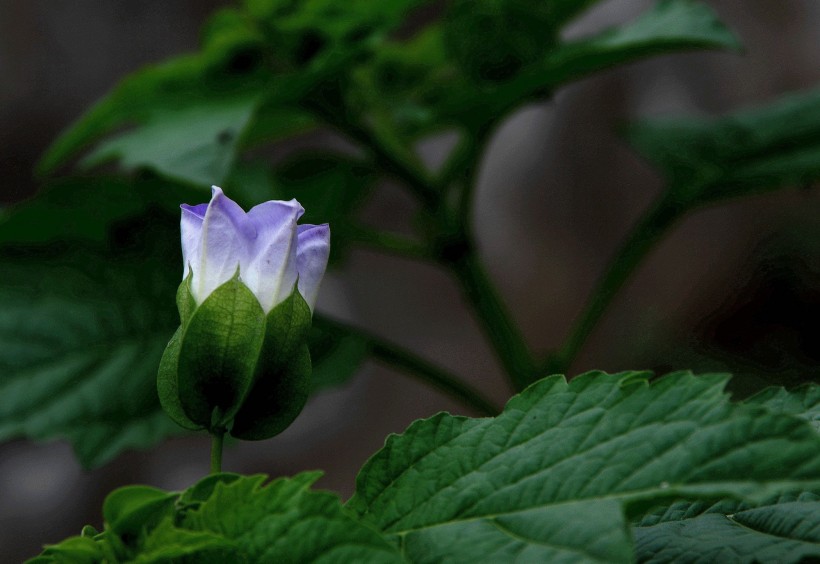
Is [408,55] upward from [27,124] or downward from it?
downward

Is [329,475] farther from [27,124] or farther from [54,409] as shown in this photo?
[54,409]

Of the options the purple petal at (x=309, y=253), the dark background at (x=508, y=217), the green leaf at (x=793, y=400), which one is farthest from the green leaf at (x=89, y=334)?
the dark background at (x=508, y=217)

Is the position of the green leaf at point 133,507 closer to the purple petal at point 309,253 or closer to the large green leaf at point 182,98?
the purple petal at point 309,253

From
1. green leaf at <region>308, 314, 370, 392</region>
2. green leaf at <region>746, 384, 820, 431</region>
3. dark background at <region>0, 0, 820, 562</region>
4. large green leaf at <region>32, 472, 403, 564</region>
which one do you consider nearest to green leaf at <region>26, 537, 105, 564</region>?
large green leaf at <region>32, 472, 403, 564</region>

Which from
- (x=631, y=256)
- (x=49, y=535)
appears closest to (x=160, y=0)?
(x=49, y=535)

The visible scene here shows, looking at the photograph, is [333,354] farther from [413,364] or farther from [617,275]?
[617,275]
